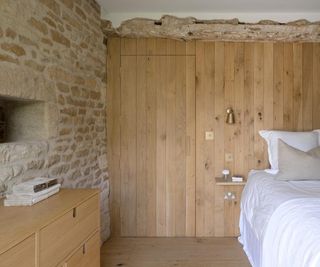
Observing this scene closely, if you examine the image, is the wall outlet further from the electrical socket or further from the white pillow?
the white pillow

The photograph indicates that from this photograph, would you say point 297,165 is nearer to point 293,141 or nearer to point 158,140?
point 293,141

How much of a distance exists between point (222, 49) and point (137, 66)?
1.01m

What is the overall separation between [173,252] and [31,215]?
1.90 meters

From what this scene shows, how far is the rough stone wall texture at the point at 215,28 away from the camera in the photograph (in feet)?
9.90

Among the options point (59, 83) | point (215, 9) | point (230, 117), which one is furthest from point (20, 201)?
point (215, 9)

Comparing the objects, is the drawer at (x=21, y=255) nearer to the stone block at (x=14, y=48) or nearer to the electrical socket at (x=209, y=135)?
the stone block at (x=14, y=48)

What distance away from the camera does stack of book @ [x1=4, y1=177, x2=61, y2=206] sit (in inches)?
55.0

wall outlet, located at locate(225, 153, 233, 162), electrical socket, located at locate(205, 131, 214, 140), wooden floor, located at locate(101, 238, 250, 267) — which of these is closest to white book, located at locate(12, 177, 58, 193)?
wooden floor, located at locate(101, 238, 250, 267)

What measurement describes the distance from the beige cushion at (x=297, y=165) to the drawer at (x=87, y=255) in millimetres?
1673

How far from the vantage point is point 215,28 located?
3027mm

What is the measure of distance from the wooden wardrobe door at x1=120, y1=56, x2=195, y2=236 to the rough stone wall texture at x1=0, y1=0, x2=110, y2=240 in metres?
0.30

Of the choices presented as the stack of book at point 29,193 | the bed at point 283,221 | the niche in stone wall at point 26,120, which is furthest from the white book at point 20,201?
the bed at point 283,221

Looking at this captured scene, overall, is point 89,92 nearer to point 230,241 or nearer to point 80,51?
point 80,51

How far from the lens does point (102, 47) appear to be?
3059 mm
